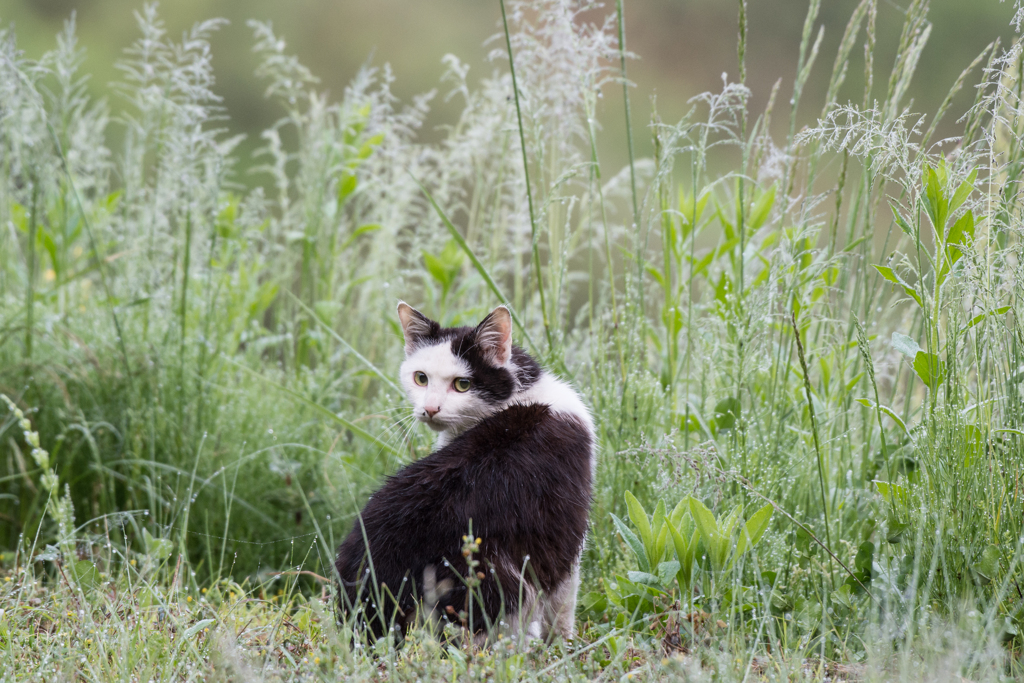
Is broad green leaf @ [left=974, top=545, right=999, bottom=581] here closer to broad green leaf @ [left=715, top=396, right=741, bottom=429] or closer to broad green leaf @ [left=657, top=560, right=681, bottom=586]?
broad green leaf @ [left=657, top=560, right=681, bottom=586]

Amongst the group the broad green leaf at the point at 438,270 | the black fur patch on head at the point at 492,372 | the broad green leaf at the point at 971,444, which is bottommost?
the broad green leaf at the point at 971,444

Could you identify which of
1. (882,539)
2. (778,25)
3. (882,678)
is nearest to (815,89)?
(778,25)

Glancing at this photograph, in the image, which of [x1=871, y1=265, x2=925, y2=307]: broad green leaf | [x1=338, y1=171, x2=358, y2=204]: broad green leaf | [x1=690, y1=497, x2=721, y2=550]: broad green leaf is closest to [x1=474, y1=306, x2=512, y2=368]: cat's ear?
[x1=690, y1=497, x2=721, y2=550]: broad green leaf

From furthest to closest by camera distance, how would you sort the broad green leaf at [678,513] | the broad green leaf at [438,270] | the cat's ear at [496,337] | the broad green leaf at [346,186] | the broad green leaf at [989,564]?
the broad green leaf at [346,186] → the broad green leaf at [438,270] → the cat's ear at [496,337] → the broad green leaf at [678,513] → the broad green leaf at [989,564]

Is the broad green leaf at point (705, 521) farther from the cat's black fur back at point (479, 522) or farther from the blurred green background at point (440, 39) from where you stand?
the blurred green background at point (440, 39)

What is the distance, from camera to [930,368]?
155 cm

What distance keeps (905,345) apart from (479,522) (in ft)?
3.00

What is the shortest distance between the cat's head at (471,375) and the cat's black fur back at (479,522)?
11cm

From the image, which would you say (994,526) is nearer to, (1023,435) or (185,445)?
(1023,435)

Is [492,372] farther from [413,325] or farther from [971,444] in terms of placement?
[971,444]

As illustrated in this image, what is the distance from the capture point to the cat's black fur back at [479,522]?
1.56 metres

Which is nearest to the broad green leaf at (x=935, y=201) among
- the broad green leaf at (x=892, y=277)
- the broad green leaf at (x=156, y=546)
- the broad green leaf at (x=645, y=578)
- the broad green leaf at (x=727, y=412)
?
the broad green leaf at (x=892, y=277)

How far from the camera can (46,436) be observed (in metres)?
2.63

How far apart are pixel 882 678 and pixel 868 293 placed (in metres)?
1.15
